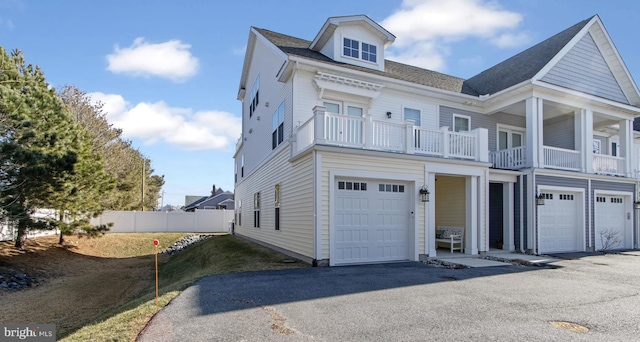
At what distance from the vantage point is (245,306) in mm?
6023

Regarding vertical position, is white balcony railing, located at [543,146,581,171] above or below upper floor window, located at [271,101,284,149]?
below

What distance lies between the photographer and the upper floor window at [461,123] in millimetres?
15052

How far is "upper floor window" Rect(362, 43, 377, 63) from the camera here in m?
14.0

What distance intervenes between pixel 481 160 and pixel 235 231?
17.2 meters

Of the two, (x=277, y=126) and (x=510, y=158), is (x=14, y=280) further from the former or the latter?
(x=510, y=158)

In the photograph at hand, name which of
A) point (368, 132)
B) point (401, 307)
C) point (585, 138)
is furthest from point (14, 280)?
point (585, 138)

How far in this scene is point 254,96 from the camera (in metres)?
19.1

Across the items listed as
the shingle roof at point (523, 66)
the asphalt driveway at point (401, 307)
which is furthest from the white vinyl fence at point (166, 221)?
the asphalt driveway at point (401, 307)

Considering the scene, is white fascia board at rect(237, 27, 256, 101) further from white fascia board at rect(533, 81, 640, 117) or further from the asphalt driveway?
the asphalt driveway

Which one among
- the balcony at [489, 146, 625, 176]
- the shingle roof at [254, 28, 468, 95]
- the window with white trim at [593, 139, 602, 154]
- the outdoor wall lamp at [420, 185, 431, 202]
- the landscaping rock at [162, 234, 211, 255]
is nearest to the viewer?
the outdoor wall lamp at [420, 185, 431, 202]

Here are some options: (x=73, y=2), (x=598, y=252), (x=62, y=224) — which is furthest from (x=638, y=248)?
(x=62, y=224)

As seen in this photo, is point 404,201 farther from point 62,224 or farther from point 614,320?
point 62,224

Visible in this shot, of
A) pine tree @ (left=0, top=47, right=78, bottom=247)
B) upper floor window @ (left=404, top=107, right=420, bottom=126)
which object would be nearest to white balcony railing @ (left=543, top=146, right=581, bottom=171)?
upper floor window @ (left=404, top=107, right=420, bottom=126)

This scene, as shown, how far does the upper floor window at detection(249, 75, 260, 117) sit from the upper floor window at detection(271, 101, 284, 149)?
3606mm
